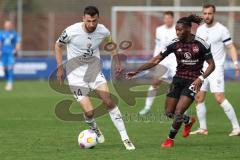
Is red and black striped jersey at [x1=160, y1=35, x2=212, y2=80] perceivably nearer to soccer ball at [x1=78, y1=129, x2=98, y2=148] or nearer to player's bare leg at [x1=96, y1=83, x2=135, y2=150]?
player's bare leg at [x1=96, y1=83, x2=135, y2=150]

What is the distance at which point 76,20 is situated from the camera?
119 feet

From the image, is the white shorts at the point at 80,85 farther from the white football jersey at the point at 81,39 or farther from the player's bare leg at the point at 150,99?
the player's bare leg at the point at 150,99

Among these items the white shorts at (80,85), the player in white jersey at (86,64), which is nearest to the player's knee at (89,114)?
the player in white jersey at (86,64)

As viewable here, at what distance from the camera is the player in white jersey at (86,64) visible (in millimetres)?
11539

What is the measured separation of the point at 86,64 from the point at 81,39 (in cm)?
52

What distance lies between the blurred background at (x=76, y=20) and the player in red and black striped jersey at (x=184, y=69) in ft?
56.6

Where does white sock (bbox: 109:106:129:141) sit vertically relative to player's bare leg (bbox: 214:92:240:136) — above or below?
above

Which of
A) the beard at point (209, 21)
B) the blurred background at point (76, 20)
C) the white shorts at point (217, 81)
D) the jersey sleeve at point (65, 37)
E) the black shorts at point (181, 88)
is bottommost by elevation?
the blurred background at point (76, 20)

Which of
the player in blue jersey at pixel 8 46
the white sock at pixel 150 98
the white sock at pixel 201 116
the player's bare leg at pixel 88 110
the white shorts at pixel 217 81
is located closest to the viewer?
the player's bare leg at pixel 88 110

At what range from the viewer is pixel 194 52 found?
38.8 ft

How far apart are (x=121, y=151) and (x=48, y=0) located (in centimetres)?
2853

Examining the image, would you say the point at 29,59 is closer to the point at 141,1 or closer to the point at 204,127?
the point at 141,1

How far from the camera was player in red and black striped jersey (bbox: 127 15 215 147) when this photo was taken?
459 inches

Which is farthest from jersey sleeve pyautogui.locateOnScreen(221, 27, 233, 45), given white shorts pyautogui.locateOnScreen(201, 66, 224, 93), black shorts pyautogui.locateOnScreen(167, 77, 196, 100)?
black shorts pyautogui.locateOnScreen(167, 77, 196, 100)
